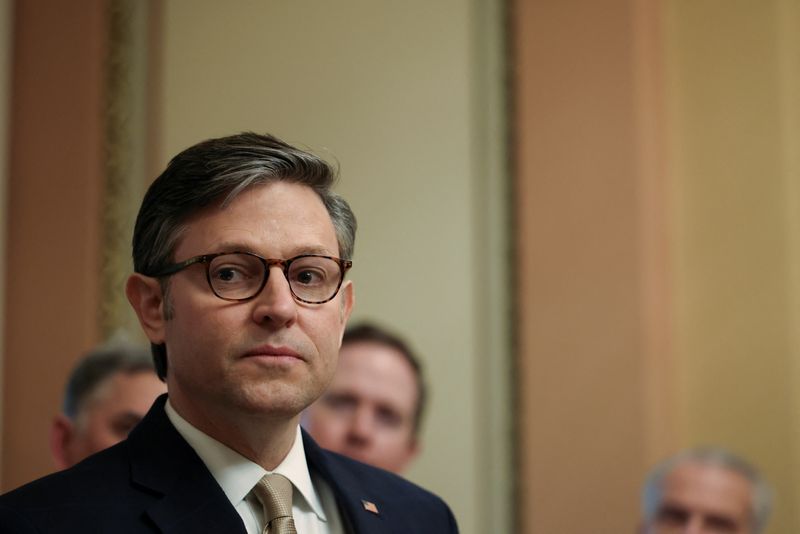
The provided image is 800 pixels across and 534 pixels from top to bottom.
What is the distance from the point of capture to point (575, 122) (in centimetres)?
487

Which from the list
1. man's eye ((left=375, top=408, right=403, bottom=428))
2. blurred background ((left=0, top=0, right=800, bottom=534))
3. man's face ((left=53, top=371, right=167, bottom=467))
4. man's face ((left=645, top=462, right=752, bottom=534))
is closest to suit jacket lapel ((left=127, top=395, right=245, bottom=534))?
man's face ((left=53, top=371, right=167, bottom=467))

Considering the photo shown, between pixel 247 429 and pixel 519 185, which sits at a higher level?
pixel 519 185

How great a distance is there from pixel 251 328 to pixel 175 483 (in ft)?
0.89

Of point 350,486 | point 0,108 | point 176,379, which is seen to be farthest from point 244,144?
point 0,108

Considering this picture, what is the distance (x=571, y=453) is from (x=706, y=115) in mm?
1509

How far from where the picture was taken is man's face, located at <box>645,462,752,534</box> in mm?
3955

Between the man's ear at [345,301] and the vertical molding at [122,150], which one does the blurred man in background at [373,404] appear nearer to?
the vertical molding at [122,150]

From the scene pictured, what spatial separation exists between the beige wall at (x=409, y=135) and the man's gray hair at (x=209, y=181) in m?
2.70

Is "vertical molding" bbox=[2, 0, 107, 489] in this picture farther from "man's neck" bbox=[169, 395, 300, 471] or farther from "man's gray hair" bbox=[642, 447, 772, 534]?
"man's neck" bbox=[169, 395, 300, 471]

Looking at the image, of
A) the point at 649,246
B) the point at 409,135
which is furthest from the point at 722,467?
the point at 409,135

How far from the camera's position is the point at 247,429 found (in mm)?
1899

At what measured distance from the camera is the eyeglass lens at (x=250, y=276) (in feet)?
6.18

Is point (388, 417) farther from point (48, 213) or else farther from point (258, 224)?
point (258, 224)

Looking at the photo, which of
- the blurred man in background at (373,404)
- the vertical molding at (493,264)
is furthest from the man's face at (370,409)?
the vertical molding at (493,264)
